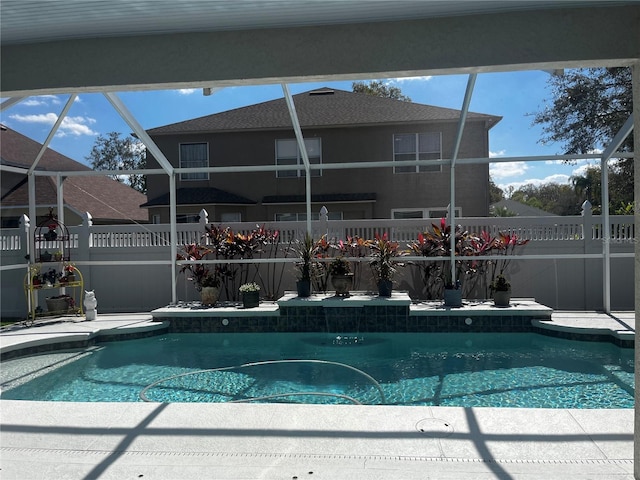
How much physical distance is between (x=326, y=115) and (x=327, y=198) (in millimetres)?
2966

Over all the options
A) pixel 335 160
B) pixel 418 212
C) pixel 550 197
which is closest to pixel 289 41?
pixel 335 160

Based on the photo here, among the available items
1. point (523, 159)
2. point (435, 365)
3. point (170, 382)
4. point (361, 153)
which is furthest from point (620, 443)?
point (361, 153)

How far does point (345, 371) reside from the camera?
241 inches

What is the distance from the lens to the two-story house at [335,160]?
15523 millimetres

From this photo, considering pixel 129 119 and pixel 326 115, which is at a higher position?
pixel 326 115

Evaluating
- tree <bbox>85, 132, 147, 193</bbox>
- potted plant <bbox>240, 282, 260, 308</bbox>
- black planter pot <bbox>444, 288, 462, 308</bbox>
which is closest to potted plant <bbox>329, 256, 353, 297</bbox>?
potted plant <bbox>240, 282, 260, 308</bbox>

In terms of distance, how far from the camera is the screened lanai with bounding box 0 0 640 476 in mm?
2760

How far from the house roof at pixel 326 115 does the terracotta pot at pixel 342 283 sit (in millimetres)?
8063

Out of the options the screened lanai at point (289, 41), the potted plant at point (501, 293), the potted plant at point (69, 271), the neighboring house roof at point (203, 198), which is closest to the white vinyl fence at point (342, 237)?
the potted plant at point (69, 271)

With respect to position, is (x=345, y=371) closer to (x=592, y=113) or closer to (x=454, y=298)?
(x=454, y=298)

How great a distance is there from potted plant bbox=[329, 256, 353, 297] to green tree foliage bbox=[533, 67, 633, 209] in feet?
37.1

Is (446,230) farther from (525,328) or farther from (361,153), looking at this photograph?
(361,153)

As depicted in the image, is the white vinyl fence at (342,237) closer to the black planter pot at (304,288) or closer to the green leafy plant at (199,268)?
the green leafy plant at (199,268)

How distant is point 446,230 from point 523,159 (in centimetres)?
185
